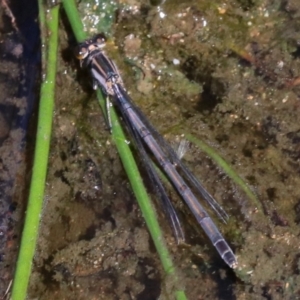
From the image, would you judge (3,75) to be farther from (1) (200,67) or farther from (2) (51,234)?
(1) (200,67)

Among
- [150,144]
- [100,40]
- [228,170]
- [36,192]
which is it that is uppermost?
[100,40]

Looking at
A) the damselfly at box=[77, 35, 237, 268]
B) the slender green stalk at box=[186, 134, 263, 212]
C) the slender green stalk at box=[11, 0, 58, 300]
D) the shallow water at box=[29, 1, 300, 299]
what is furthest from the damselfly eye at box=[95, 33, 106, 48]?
the slender green stalk at box=[186, 134, 263, 212]

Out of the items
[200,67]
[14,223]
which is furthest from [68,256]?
[200,67]

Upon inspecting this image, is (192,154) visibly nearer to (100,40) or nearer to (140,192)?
(140,192)

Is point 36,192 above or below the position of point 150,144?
above

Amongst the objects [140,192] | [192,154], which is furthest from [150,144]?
[140,192]

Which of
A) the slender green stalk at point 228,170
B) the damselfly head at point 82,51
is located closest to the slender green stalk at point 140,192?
the damselfly head at point 82,51
